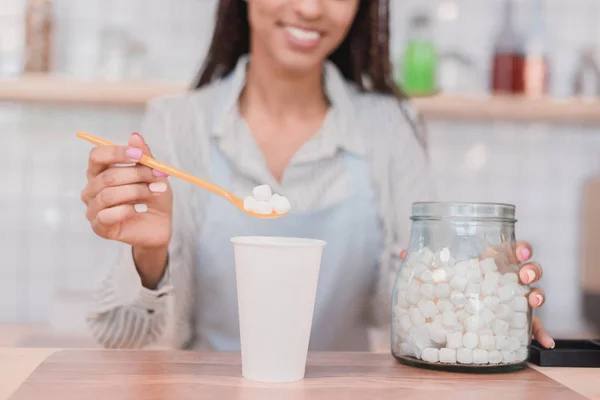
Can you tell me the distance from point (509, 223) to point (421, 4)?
1.45 metres

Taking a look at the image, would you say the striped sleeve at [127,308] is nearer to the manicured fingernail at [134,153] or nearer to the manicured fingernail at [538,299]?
the manicured fingernail at [134,153]

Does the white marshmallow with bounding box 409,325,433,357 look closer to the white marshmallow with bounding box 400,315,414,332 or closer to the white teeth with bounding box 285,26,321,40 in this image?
the white marshmallow with bounding box 400,315,414,332

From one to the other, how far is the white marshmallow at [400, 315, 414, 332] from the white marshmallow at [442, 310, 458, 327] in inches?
1.7

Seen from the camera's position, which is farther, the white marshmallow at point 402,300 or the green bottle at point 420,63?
the green bottle at point 420,63

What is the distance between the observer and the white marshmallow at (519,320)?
2.47 ft

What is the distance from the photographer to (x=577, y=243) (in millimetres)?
2154

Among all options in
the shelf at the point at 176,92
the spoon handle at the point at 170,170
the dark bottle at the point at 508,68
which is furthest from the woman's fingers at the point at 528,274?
the dark bottle at the point at 508,68

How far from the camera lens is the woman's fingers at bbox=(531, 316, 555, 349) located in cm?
84

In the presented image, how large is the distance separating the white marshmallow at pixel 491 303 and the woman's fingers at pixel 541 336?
129mm

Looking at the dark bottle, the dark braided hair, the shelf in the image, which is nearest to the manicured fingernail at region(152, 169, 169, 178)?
the dark braided hair

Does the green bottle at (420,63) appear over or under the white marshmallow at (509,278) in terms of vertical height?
over

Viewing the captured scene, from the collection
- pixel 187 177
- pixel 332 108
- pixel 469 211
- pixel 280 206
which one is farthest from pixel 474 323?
pixel 332 108

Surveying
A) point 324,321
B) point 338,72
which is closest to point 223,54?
point 338,72

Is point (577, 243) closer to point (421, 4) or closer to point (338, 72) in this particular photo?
point (421, 4)
